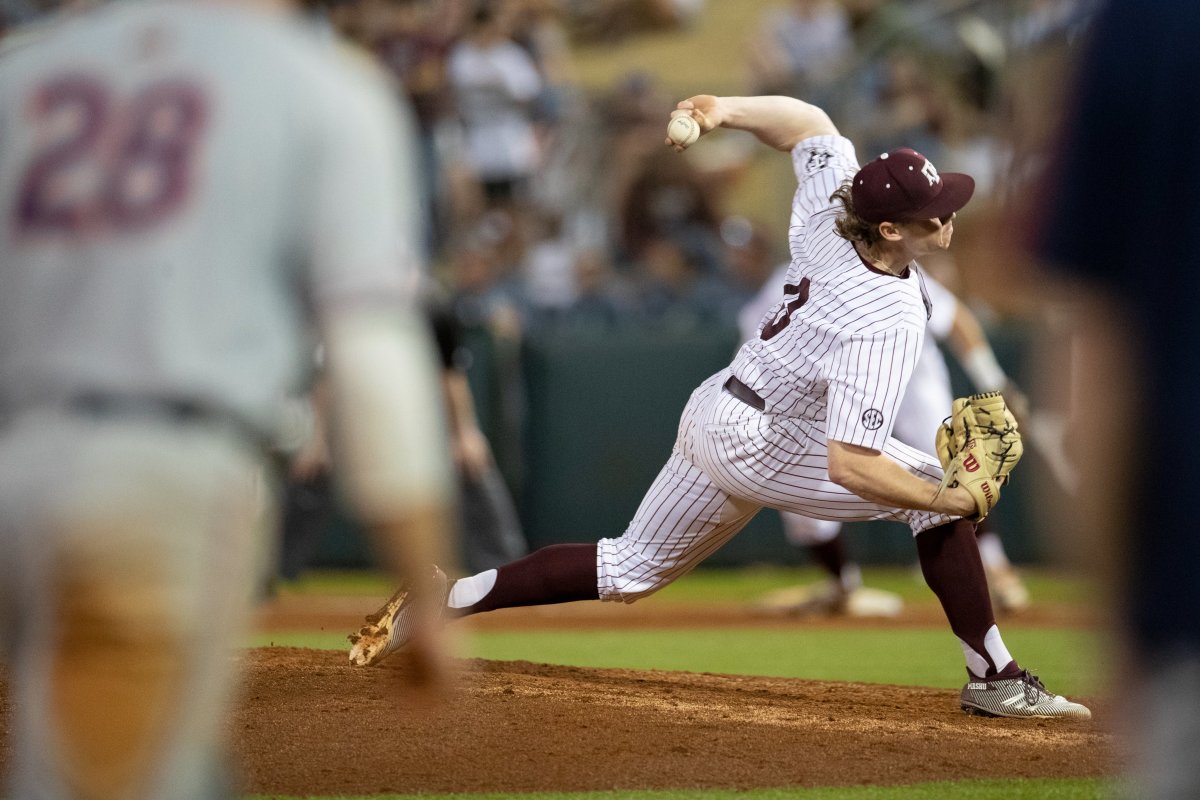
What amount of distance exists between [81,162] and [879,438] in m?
3.49

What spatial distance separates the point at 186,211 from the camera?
1.98 m

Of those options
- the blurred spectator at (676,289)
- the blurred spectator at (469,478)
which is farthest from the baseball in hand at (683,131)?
the blurred spectator at (676,289)

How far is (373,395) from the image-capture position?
1965 millimetres

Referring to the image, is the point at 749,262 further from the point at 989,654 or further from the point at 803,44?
the point at 989,654

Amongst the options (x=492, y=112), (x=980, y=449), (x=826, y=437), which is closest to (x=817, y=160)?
(x=826, y=437)

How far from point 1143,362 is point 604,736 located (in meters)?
3.08

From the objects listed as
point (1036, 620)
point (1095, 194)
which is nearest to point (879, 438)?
point (1095, 194)

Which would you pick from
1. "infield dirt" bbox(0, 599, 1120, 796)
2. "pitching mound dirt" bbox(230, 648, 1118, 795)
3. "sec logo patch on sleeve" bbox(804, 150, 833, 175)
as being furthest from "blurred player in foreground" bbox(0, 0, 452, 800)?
"sec logo patch on sleeve" bbox(804, 150, 833, 175)

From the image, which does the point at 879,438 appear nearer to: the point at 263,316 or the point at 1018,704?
the point at 1018,704

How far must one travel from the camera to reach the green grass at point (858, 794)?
161 inches

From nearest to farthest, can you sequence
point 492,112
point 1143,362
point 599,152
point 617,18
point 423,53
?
point 1143,362 < point 423,53 < point 492,112 < point 599,152 < point 617,18

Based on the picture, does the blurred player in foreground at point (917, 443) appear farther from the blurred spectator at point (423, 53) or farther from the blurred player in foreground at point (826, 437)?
the blurred spectator at point (423, 53)

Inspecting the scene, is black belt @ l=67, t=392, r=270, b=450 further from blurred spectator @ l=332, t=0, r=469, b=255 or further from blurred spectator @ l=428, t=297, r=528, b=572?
blurred spectator @ l=332, t=0, r=469, b=255

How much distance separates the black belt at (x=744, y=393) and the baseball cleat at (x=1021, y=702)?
117cm
